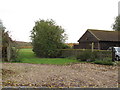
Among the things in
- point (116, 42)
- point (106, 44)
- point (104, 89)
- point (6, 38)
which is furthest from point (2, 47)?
point (116, 42)

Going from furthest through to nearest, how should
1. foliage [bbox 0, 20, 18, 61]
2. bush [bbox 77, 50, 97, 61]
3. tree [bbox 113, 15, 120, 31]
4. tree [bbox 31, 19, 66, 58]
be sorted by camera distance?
tree [bbox 113, 15, 120, 31] < tree [bbox 31, 19, 66, 58] < bush [bbox 77, 50, 97, 61] < foliage [bbox 0, 20, 18, 61]

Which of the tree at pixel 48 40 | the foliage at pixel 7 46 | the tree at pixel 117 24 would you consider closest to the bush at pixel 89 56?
the foliage at pixel 7 46

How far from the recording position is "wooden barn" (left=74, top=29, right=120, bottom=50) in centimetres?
2856

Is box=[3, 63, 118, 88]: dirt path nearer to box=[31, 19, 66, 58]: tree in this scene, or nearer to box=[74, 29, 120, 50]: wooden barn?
box=[31, 19, 66, 58]: tree

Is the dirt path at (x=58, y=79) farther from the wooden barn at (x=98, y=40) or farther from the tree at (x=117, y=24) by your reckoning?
the tree at (x=117, y=24)

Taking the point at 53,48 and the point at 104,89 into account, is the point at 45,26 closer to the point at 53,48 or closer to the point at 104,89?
the point at 53,48

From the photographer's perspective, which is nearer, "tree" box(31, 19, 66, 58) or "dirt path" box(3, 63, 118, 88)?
"dirt path" box(3, 63, 118, 88)

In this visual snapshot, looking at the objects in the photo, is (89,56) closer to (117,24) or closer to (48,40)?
(48,40)

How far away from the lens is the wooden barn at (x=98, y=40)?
93.7 feet

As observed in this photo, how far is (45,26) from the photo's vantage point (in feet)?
83.8

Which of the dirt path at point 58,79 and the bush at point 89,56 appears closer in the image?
the dirt path at point 58,79

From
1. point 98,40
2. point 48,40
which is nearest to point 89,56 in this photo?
point 48,40

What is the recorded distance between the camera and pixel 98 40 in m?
28.3

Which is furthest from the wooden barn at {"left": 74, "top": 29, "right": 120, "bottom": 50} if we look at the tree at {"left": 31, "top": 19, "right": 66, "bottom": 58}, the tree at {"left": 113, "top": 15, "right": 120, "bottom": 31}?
the tree at {"left": 113, "top": 15, "right": 120, "bottom": 31}
